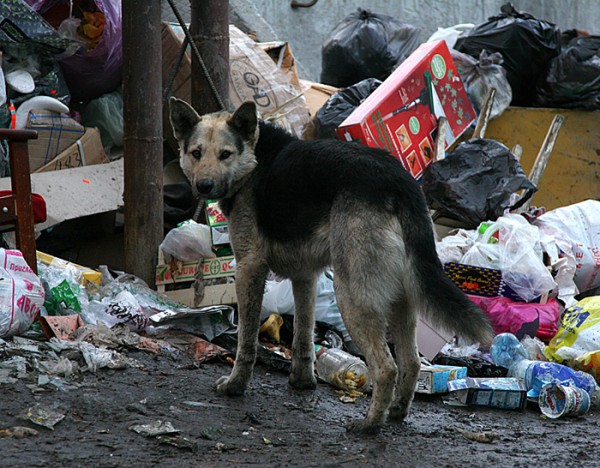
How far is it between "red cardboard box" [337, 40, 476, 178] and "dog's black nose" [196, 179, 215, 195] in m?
2.00

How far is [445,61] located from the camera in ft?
19.9

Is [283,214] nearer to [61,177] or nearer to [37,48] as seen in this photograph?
[61,177]

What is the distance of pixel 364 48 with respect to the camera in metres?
7.16

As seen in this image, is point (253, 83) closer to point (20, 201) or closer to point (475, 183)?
point (475, 183)

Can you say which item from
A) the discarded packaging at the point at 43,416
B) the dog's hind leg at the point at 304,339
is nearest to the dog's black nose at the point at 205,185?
the dog's hind leg at the point at 304,339

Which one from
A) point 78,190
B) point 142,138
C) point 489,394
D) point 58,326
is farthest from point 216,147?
point 78,190

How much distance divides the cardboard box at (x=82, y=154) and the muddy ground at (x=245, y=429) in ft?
6.85

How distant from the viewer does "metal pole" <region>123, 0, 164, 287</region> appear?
487cm

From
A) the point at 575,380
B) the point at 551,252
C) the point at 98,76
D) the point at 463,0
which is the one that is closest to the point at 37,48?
the point at 98,76

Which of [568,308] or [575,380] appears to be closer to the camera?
[575,380]

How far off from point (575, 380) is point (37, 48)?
4.13 meters

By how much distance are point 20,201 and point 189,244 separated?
43.7 inches

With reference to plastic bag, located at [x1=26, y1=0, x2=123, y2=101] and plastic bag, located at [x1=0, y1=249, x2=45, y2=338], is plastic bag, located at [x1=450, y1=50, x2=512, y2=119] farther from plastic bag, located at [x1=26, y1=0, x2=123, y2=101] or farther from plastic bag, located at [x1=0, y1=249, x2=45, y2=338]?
plastic bag, located at [x1=0, y1=249, x2=45, y2=338]

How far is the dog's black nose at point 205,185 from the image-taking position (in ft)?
11.4
